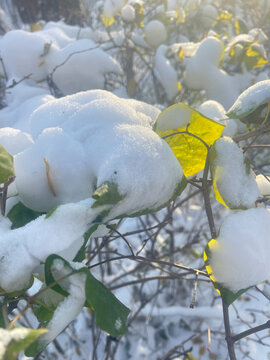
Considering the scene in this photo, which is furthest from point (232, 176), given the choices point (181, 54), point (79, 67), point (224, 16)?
point (224, 16)

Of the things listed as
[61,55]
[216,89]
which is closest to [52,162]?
[216,89]

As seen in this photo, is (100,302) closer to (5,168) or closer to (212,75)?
(5,168)

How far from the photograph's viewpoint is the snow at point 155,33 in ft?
3.99

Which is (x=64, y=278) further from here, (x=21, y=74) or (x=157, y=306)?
(x=157, y=306)

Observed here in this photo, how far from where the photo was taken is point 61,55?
114 centimetres

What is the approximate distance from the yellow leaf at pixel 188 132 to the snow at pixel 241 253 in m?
0.11

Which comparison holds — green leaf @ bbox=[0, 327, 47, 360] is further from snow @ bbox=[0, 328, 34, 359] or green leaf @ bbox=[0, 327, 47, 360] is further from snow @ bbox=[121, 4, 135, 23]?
snow @ bbox=[121, 4, 135, 23]

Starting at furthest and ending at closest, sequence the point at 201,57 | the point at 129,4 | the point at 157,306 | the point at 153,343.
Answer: the point at 157,306, the point at 153,343, the point at 129,4, the point at 201,57

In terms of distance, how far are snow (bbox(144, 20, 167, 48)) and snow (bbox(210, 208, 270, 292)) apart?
41.4 inches

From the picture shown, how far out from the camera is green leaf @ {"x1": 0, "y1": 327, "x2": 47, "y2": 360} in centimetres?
21

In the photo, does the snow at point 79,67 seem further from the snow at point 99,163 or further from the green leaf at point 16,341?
the green leaf at point 16,341

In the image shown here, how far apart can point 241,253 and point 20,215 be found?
0.29 metres

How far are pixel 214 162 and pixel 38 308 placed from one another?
28 centimetres

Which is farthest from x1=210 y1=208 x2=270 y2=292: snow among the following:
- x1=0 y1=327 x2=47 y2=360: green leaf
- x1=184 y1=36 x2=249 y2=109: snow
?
x1=184 y1=36 x2=249 y2=109: snow
